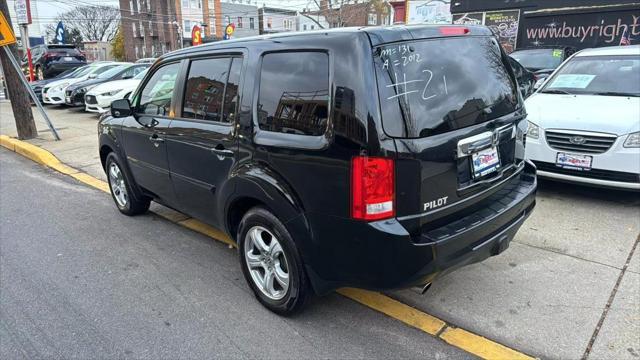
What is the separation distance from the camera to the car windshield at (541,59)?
1055 centimetres

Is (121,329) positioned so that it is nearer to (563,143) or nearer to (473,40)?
(473,40)

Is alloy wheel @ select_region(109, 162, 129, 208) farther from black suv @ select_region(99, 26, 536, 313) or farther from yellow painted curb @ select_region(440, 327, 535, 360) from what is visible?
yellow painted curb @ select_region(440, 327, 535, 360)

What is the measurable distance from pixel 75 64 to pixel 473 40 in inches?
915

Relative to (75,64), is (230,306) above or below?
below

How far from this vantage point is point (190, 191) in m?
3.77

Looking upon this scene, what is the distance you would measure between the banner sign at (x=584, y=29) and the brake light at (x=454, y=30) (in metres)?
15.1

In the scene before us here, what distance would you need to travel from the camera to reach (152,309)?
10.6 ft

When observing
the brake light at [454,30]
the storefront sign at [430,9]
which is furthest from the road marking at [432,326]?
the storefront sign at [430,9]

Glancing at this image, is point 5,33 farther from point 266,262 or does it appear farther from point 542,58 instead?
point 542,58

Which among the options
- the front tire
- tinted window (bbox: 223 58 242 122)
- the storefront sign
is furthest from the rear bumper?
the storefront sign

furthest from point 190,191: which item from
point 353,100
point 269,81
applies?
point 353,100

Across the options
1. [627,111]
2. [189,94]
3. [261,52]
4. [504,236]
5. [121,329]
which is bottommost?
[121,329]

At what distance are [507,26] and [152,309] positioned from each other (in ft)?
62.9

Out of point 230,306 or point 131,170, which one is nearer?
point 230,306
